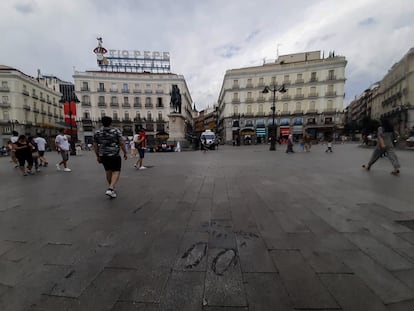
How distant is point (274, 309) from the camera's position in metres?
1.32

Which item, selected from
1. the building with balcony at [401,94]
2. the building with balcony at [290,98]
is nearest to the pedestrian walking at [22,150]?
the building with balcony at [290,98]

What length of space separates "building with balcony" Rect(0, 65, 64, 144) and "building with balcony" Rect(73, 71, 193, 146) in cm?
611

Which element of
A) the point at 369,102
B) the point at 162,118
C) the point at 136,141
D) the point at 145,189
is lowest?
the point at 145,189

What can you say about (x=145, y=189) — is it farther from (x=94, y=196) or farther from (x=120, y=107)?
(x=120, y=107)

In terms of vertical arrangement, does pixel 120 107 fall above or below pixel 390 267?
above

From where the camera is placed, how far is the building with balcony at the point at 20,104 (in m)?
35.2

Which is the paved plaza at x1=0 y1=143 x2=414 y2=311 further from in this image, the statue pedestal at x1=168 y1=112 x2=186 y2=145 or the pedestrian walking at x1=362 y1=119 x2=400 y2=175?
the statue pedestal at x1=168 y1=112 x2=186 y2=145

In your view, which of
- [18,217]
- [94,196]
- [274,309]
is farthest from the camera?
[94,196]

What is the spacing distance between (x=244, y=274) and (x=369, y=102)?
78871 millimetres

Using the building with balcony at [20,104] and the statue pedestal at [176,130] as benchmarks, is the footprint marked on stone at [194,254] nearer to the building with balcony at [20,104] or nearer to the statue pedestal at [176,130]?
the statue pedestal at [176,130]

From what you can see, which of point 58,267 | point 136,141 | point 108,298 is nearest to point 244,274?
point 108,298

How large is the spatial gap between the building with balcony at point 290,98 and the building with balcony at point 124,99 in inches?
468

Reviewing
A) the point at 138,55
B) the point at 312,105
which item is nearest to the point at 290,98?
the point at 312,105

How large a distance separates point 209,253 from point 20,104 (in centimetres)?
5093
